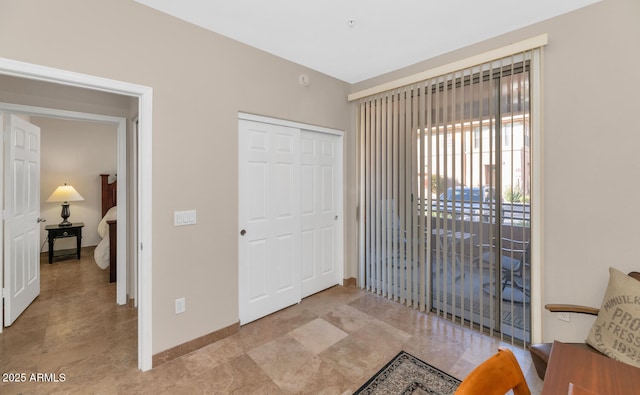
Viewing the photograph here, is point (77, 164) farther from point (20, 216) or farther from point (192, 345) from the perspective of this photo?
point (192, 345)

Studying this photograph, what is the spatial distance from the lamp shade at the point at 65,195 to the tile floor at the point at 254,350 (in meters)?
2.54

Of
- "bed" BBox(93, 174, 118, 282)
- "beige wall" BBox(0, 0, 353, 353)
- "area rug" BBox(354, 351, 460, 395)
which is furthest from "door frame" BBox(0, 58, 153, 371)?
"bed" BBox(93, 174, 118, 282)

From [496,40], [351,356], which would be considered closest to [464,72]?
[496,40]

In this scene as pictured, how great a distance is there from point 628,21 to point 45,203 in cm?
805

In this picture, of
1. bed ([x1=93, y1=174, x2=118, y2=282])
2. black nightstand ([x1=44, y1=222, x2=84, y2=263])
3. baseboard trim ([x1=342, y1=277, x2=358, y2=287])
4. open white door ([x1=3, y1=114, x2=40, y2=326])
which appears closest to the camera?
open white door ([x1=3, y1=114, x2=40, y2=326])

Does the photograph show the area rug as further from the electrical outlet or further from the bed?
the bed

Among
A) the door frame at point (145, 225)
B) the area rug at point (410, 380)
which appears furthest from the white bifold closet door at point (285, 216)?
the area rug at point (410, 380)

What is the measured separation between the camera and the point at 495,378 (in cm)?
87

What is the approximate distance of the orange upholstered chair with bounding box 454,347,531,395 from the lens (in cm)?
80

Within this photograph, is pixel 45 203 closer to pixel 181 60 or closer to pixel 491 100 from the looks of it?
pixel 181 60

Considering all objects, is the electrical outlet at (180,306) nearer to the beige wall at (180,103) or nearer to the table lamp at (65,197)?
the beige wall at (180,103)

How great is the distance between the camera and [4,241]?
2564 mm

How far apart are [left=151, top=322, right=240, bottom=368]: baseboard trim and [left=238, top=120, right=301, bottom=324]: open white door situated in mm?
193

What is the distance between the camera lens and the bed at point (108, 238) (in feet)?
11.6
